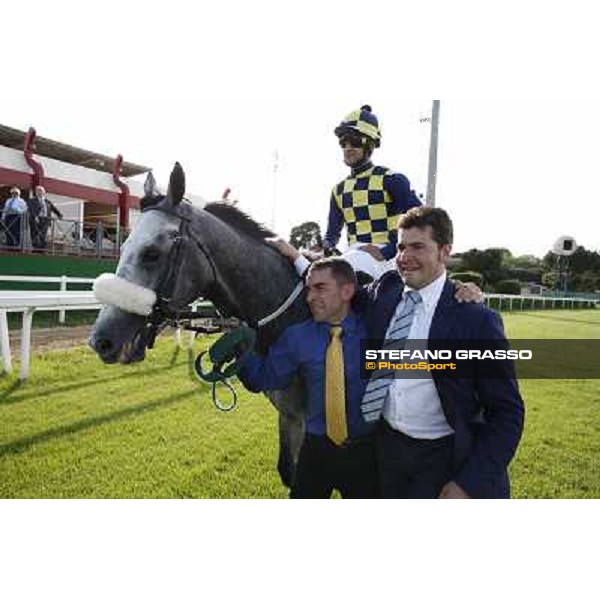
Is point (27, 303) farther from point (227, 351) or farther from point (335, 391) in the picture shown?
point (335, 391)

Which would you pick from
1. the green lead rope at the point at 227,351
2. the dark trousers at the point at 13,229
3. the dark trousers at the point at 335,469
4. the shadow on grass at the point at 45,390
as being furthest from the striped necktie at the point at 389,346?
the shadow on grass at the point at 45,390

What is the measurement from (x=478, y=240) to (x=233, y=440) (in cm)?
139

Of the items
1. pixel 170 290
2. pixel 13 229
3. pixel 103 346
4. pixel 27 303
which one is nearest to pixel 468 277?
pixel 170 290

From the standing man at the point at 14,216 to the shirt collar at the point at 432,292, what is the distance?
1.65 m

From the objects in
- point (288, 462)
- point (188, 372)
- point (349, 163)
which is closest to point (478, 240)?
point (349, 163)

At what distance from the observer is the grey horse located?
1.46 meters

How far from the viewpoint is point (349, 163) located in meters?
1.93

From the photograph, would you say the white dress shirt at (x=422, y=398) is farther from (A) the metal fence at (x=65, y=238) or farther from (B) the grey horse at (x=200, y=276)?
(A) the metal fence at (x=65, y=238)

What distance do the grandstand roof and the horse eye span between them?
0.59 m

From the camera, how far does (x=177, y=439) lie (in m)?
2.39

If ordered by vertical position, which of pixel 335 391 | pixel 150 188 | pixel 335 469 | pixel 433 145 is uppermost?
pixel 433 145

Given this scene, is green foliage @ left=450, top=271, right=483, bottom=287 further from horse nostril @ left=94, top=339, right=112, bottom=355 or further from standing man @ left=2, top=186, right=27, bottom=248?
standing man @ left=2, top=186, right=27, bottom=248

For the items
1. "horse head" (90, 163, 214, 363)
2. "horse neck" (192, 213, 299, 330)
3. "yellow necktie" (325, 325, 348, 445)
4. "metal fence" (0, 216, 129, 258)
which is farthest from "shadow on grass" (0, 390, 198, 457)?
"yellow necktie" (325, 325, 348, 445)

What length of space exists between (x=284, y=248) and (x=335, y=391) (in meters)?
0.61
